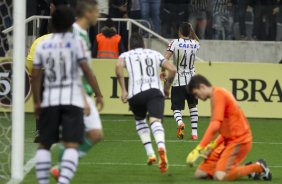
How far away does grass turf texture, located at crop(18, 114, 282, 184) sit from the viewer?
11.9 metres

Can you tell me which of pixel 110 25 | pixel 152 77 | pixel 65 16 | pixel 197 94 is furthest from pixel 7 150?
pixel 110 25

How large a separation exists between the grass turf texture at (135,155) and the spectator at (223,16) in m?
4.32

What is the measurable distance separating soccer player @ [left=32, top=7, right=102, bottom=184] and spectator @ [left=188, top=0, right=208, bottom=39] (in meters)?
14.5

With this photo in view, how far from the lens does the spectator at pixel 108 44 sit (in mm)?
21781

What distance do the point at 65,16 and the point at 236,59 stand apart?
50.5 feet

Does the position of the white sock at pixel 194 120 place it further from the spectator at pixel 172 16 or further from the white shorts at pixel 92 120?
the spectator at pixel 172 16

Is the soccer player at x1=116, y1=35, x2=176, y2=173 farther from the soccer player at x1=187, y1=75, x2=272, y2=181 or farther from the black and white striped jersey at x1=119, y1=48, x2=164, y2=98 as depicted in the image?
the soccer player at x1=187, y1=75, x2=272, y2=181

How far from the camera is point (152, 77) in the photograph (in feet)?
41.5

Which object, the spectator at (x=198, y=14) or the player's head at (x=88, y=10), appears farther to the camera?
the spectator at (x=198, y=14)

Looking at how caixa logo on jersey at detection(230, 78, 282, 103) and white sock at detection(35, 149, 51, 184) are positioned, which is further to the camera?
caixa logo on jersey at detection(230, 78, 282, 103)

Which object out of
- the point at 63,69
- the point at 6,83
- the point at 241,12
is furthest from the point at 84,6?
the point at 241,12

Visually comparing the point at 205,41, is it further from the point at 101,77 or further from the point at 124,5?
the point at 101,77

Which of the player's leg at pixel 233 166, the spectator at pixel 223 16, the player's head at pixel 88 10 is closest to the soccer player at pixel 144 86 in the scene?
the player's leg at pixel 233 166

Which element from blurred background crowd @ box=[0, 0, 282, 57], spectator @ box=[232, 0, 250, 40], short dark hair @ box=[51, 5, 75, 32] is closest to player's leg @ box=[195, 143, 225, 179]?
short dark hair @ box=[51, 5, 75, 32]
